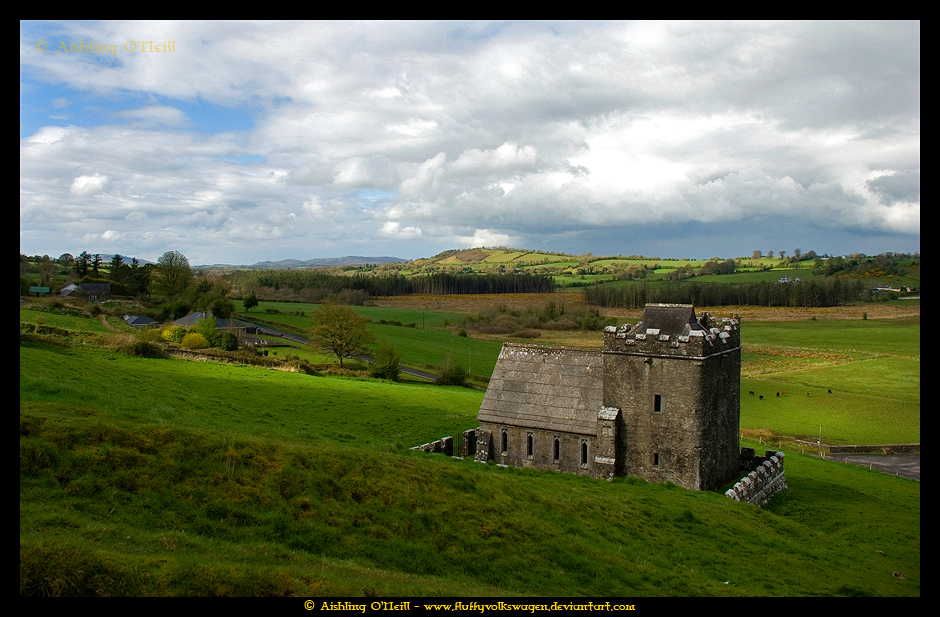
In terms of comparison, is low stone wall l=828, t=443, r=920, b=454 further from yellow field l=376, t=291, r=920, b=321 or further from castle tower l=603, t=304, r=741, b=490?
yellow field l=376, t=291, r=920, b=321

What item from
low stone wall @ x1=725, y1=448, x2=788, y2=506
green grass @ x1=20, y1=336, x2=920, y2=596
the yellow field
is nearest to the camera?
green grass @ x1=20, y1=336, x2=920, y2=596

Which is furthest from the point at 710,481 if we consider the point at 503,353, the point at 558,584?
the point at 558,584

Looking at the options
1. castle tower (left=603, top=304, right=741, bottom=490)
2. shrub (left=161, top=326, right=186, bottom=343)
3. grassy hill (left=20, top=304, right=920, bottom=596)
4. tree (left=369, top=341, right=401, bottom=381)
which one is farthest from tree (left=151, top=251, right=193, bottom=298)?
castle tower (left=603, top=304, right=741, bottom=490)

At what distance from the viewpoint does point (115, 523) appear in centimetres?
1045

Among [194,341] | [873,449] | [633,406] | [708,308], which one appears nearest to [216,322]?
[194,341]

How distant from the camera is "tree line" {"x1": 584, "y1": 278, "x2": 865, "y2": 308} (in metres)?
144

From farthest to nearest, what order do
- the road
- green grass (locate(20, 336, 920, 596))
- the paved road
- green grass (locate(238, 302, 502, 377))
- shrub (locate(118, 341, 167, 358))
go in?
1. green grass (locate(238, 302, 502, 377))
2. the road
3. shrub (locate(118, 341, 167, 358))
4. the paved road
5. green grass (locate(20, 336, 920, 596))

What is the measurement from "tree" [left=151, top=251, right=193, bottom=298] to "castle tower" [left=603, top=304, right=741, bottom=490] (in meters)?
76.9

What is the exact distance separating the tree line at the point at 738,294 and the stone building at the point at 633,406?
12478 centimetres

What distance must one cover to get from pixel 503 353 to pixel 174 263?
73751 millimetres

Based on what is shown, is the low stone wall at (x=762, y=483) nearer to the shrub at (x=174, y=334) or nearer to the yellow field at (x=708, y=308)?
the shrub at (x=174, y=334)

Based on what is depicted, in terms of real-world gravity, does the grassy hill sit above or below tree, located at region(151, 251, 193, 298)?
below

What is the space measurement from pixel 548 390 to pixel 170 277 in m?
74.6
